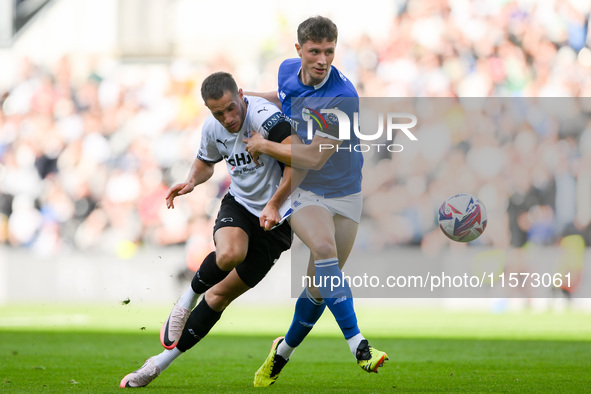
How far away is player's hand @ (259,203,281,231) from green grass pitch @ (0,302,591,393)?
1148 millimetres

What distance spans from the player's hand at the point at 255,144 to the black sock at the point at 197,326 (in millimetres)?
1125

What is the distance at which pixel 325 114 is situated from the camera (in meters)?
5.93

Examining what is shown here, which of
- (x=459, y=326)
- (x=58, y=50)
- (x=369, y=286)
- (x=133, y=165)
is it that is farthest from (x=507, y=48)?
(x=58, y=50)

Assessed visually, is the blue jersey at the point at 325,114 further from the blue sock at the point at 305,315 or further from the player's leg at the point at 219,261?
the blue sock at the point at 305,315

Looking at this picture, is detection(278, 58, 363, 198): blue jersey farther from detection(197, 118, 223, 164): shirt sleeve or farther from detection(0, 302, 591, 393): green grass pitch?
detection(0, 302, 591, 393): green grass pitch

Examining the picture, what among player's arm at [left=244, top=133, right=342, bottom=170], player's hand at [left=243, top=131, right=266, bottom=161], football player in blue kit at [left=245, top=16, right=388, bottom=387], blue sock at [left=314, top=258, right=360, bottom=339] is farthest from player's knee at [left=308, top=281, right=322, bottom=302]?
player's hand at [left=243, top=131, right=266, bottom=161]

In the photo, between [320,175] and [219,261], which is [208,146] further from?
[219,261]

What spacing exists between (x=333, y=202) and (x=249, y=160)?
67 centimetres

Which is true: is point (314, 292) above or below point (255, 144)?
below

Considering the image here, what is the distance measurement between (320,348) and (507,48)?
8.75 m

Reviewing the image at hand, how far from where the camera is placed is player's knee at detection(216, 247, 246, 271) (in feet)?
18.8

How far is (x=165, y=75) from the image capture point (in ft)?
58.6

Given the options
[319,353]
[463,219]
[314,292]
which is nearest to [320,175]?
[314,292]

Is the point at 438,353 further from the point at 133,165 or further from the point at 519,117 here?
the point at 133,165
